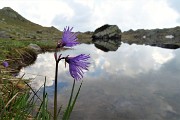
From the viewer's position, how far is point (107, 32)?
113125 mm

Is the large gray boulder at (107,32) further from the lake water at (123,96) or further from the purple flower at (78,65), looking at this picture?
the purple flower at (78,65)

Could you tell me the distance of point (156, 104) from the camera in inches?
455

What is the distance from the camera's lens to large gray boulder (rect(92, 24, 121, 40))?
370 ft

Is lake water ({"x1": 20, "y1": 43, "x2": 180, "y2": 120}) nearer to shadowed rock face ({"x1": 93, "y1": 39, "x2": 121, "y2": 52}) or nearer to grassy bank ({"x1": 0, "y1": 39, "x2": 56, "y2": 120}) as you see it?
grassy bank ({"x1": 0, "y1": 39, "x2": 56, "y2": 120})

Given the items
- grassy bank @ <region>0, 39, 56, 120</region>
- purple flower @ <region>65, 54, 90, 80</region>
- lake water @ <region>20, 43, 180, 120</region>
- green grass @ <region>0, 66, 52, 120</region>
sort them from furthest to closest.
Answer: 1. lake water @ <region>20, 43, 180, 120</region>
2. grassy bank @ <region>0, 39, 56, 120</region>
3. green grass @ <region>0, 66, 52, 120</region>
4. purple flower @ <region>65, 54, 90, 80</region>

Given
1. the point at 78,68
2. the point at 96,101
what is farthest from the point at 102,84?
the point at 78,68

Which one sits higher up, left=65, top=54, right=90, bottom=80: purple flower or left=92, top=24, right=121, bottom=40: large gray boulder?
left=65, top=54, right=90, bottom=80: purple flower

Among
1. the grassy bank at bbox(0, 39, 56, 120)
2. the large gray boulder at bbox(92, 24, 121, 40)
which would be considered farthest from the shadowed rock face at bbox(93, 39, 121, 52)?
the large gray boulder at bbox(92, 24, 121, 40)

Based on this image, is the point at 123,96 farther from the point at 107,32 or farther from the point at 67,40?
the point at 107,32

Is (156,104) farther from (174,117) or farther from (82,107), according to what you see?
(82,107)

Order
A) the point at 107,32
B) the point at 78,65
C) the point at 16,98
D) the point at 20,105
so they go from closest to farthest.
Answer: the point at 78,65, the point at 20,105, the point at 16,98, the point at 107,32

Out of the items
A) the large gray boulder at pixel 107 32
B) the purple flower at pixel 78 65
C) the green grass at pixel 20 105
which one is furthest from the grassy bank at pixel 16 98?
the large gray boulder at pixel 107 32

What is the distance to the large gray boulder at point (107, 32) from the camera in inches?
4441

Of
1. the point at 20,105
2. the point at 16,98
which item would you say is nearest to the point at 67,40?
the point at 20,105
